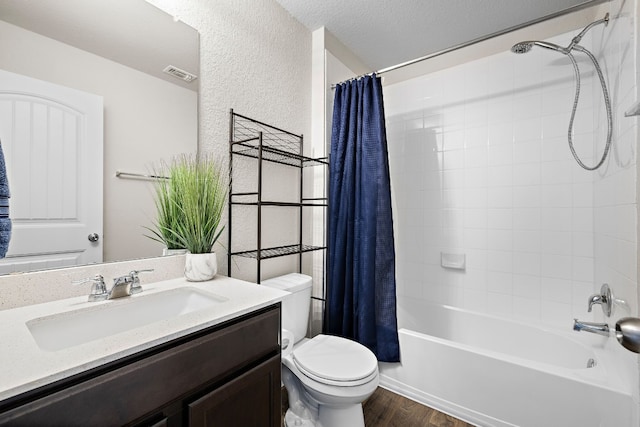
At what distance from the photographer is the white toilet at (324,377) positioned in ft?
3.99

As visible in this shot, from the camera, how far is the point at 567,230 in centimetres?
187

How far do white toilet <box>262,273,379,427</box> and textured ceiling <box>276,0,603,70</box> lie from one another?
1.80m

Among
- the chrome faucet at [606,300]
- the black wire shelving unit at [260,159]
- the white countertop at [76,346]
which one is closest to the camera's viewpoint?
the white countertop at [76,346]

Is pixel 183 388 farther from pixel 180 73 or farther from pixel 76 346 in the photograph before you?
pixel 180 73

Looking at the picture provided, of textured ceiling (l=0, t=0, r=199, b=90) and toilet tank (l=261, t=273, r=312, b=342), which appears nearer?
textured ceiling (l=0, t=0, r=199, b=90)

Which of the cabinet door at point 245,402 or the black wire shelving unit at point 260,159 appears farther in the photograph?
the black wire shelving unit at point 260,159

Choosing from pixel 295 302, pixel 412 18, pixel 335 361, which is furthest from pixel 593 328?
pixel 412 18

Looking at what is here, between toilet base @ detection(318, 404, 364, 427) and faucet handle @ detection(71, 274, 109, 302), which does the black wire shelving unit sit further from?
toilet base @ detection(318, 404, 364, 427)

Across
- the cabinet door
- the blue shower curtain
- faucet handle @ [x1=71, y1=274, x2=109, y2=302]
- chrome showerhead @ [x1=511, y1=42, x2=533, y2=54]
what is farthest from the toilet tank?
chrome showerhead @ [x1=511, y1=42, x2=533, y2=54]

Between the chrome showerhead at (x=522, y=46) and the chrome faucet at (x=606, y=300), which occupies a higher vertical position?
the chrome showerhead at (x=522, y=46)

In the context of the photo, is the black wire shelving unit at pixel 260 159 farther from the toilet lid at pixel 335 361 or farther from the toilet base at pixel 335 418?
the toilet base at pixel 335 418

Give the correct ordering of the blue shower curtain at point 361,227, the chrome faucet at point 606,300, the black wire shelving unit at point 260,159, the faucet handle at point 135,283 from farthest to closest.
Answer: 1. the blue shower curtain at point 361,227
2. the black wire shelving unit at point 260,159
3. the chrome faucet at point 606,300
4. the faucet handle at point 135,283

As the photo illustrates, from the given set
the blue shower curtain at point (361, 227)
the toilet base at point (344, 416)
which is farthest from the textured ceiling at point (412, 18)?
the toilet base at point (344, 416)

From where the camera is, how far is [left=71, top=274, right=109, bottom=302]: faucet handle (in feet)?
3.13
